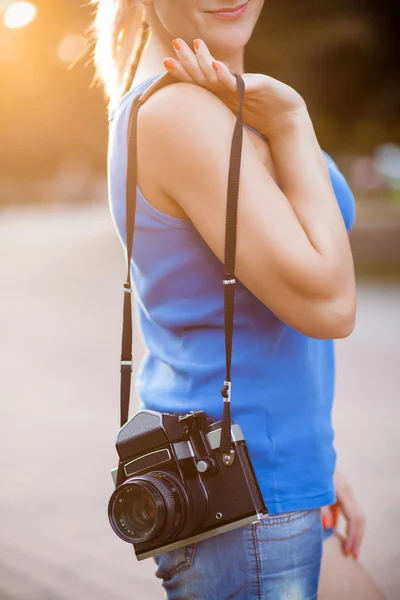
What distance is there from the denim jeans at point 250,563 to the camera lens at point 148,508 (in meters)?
0.12

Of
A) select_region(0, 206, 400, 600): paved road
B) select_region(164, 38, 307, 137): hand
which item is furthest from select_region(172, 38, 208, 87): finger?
select_region(0, 206, 400, 600): paved road

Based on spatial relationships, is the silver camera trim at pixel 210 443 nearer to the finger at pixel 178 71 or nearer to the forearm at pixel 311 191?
the forearm at pixel 311 191

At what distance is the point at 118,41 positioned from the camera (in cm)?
192

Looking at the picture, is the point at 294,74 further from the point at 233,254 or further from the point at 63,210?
the point at 63,210

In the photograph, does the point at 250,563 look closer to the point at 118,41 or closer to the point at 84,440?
the point at 118,41

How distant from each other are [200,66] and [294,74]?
13714 millimetres

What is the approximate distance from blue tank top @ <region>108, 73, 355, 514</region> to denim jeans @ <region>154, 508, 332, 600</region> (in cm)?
5

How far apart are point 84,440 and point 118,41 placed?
13.6 ft

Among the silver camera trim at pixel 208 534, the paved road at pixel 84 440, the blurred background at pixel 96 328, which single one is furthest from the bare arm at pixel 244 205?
the paved road at pixel 84 440

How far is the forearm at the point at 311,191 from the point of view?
57.9 inches

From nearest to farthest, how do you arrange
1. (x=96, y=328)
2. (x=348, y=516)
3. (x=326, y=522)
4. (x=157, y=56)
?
(x=157, y=56) < (x=326, y=522) < (x=348, y=516) < (x=96, y=328)

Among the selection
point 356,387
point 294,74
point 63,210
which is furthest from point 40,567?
point 63,210

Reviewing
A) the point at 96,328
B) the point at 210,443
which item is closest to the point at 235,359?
the point at 210,443

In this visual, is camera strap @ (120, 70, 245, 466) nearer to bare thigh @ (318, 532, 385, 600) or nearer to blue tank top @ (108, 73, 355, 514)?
blue tank top @ (108, 73, 355, 514)
